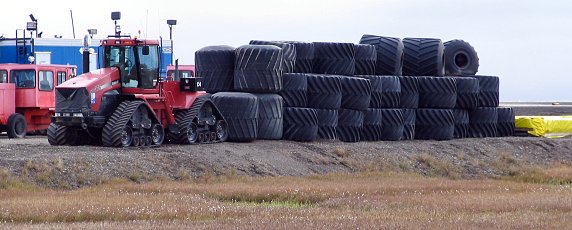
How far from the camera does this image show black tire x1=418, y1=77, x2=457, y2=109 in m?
39.1

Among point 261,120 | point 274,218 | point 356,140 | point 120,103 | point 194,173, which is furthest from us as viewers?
point 356,140

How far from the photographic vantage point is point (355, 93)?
36.6m

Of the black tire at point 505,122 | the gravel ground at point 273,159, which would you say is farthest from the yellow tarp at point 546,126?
the black tire at point 505,122

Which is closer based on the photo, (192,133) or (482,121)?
(192,133)

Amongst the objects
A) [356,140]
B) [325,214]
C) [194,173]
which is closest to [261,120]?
[356,140]

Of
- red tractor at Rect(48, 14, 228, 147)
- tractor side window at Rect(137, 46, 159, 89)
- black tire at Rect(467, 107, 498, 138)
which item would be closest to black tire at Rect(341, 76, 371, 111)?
red tractor at Rect(48, 14, 228, 147)

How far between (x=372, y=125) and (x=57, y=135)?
33.7 ft

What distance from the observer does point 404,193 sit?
25.2m

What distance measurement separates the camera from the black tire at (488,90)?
4106 centimetres

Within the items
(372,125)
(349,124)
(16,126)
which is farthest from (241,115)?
(16,126)

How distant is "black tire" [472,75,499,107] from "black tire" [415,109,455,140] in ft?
6.53

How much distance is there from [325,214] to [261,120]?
14.8 meters

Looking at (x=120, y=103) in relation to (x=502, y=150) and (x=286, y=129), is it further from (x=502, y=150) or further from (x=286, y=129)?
(x=502, y=150)

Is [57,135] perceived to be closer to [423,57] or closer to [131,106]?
[131,106]
